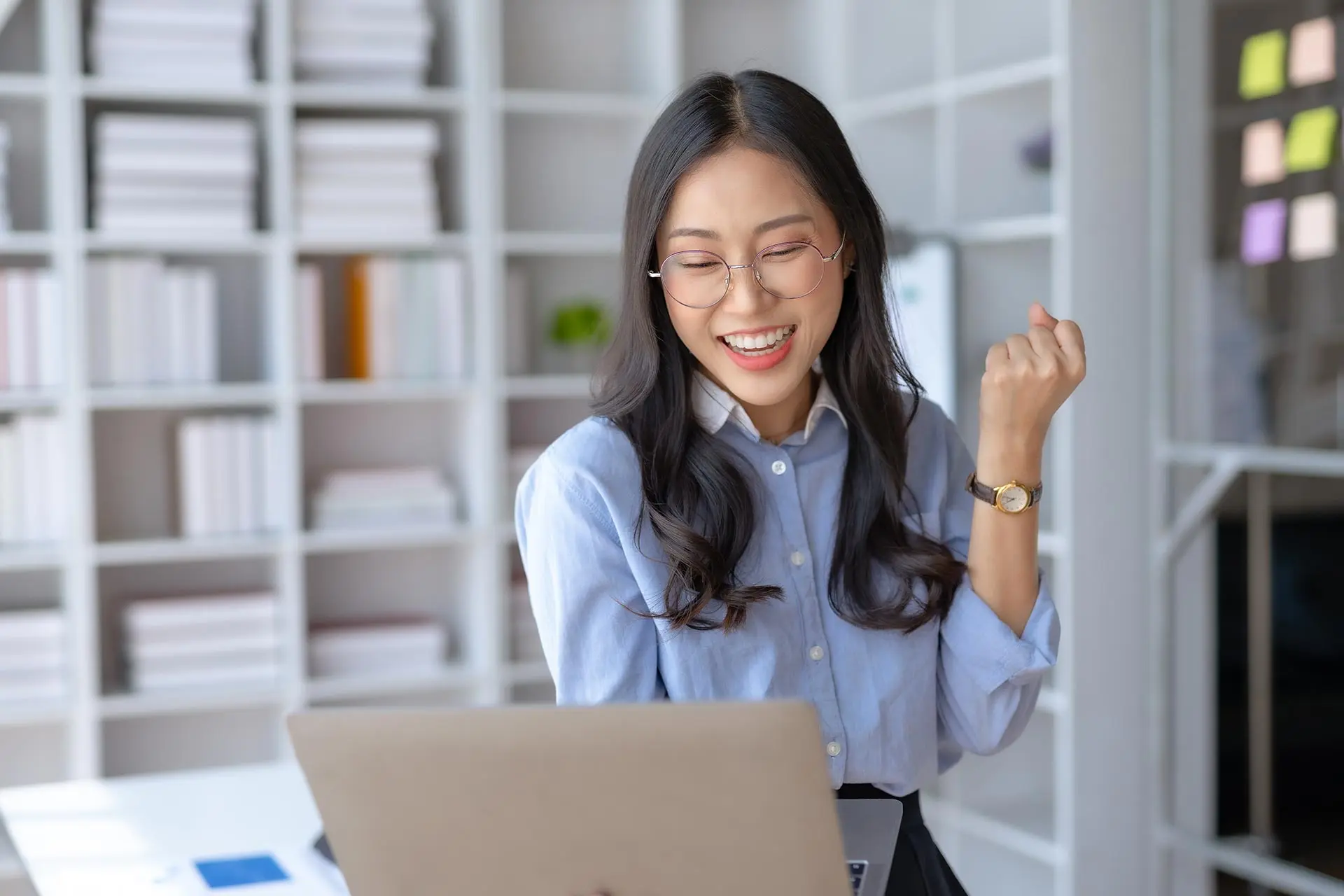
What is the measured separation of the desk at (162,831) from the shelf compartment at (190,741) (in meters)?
1.44

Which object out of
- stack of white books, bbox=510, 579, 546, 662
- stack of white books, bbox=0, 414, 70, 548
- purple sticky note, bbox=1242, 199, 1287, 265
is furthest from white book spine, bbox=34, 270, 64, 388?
purple sticky note, bbox=1242, 199, 1287, 265

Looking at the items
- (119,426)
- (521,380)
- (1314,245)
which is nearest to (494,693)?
(521,380)

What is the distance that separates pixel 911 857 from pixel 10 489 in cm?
251

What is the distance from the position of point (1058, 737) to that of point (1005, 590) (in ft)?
6.18

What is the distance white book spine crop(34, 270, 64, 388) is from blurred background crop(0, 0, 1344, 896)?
11 millimetres

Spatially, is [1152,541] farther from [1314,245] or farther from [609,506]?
[609,506]

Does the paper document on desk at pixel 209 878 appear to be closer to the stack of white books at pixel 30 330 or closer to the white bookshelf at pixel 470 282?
the white bookshelf at pixel 470 282

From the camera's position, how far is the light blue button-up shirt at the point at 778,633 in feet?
4.27

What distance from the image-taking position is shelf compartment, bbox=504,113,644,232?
382 centimetres

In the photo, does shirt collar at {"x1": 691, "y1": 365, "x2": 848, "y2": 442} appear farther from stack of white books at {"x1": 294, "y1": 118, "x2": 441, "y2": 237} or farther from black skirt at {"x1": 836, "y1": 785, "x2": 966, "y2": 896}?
stack of white books at {"x1": 294, "y1": 118, "x2": 441, "y2": 237}

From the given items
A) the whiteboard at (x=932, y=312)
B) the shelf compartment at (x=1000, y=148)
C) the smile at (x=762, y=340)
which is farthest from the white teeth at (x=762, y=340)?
the shelf compartment at (x=1000, y=148)

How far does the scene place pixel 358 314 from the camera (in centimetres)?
352

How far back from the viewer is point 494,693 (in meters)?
3.58

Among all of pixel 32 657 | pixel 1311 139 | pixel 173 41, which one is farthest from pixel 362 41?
pixel 1311 139
